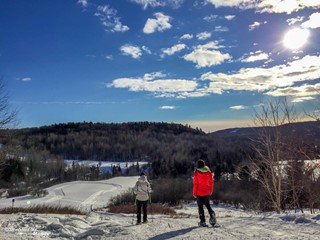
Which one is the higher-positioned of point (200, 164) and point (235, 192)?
point (200, 164)

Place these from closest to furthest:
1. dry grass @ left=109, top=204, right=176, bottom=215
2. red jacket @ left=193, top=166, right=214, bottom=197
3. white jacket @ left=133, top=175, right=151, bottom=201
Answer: red jacket @ left=193, top=166, right=214, bottom=197 → white jacket @ left=133, top=175, right=151, bottom=201 → dry grass @ left=109, top=204, right=176, bottom=215

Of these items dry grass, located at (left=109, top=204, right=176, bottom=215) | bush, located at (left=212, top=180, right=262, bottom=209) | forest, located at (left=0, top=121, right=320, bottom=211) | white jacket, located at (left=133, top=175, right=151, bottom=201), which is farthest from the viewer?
bush, located at (left=212, top=180, right=262, bottom=209)

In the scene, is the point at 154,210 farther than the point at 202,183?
Yes

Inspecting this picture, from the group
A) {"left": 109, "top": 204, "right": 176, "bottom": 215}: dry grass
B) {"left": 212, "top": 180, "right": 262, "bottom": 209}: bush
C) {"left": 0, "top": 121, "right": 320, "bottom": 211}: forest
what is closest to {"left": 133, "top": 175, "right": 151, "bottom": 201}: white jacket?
{"left": 0, "top": 121, "right": 320, "bottom": 211}: forest

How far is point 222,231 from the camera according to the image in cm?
1170

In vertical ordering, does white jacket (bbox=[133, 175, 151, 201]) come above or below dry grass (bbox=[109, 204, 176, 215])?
above

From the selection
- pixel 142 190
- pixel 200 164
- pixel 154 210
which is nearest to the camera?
pixel 200 164

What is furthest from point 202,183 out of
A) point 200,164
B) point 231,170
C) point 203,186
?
point 231,170

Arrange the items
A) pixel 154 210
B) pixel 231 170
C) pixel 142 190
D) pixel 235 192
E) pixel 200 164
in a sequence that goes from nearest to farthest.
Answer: pixel 200 164
pixel 142 190
pixel 154 210
pixel 235 192
pixel 231 170

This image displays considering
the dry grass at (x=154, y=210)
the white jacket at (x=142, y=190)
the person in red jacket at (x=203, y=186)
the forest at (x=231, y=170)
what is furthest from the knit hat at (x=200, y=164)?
the dry grass at (x=154, y=210)

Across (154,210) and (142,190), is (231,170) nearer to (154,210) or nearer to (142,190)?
(154,210)

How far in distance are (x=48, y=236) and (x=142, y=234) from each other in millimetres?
3530

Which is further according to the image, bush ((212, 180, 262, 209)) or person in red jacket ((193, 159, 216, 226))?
bush ((212, 180, 262, 209))

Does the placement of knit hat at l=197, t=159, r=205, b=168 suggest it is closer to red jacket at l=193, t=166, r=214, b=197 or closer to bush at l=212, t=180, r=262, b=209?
red jacket at l=193, t=166, r=214, b=197
